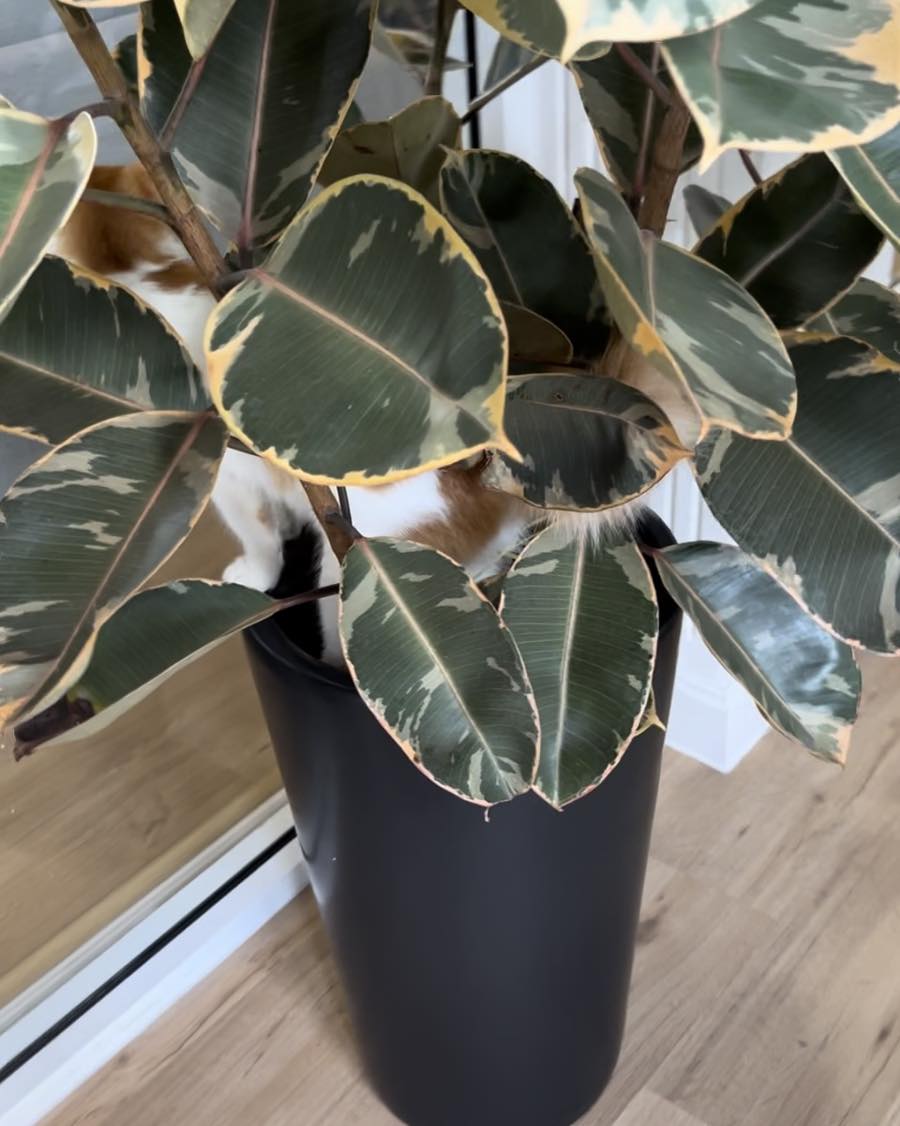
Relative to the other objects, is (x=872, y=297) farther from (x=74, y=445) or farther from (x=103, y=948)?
(x=103, y=948)

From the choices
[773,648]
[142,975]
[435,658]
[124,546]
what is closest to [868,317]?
[773,648]

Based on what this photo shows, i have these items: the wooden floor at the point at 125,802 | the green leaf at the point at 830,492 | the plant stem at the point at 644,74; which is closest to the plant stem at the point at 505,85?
the plant stem at the point at 644,74

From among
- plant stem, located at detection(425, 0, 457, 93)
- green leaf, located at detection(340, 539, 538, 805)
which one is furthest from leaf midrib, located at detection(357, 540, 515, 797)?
plant stem, located at detection(425, 0, 457, 93)

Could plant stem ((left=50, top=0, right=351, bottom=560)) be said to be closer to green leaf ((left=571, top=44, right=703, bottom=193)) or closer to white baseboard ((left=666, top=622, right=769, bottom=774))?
green leaf ((left=571, top=44, right=703, bottom=193))

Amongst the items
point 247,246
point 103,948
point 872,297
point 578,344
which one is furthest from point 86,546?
point 103,948

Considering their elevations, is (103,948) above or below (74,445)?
below

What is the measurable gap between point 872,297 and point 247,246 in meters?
0.32

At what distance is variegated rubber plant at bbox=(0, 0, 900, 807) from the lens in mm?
358

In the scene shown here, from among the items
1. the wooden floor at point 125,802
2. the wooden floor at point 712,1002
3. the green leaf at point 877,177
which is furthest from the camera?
the wooden floor at point 125,802

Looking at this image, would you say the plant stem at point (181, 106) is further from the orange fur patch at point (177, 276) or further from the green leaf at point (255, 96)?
the orange fur patch at point (177, 276)

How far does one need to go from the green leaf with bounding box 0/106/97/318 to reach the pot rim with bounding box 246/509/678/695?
32cm

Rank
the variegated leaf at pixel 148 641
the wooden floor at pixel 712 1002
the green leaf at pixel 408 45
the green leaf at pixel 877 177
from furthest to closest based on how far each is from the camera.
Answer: the wooden floor at pixel 712 1002, the green leaf at pixel 408 45, the variegated leaf at pixel 148 641, the green leaf at pixel 877 177

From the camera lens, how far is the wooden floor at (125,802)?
1089 mm

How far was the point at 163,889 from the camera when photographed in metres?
1.13
